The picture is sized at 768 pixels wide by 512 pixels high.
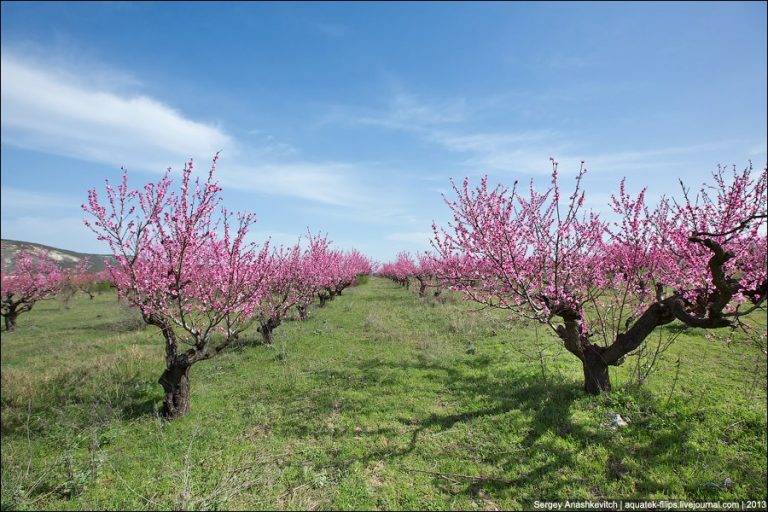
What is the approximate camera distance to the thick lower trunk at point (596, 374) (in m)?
7.72

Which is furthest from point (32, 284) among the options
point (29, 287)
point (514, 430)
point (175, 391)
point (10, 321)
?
point (514, 430)

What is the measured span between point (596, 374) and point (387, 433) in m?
4.88

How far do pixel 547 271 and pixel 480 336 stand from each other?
632 centimetres

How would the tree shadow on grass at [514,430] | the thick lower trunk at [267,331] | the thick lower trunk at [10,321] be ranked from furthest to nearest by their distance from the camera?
the thick lower trunk at [10,321], the thick lower trunk at [267,331], the tree shadow on grass at [514,430]

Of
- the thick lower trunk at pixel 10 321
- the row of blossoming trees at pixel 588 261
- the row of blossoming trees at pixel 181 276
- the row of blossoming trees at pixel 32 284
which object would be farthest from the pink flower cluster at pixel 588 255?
the thick lower trunk at pixel 10 321

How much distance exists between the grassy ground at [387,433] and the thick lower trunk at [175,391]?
0.35m

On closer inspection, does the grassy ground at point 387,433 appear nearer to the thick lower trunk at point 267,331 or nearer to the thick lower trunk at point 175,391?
the thick lower trunk at point 175,391

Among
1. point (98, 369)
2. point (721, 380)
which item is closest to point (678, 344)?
point (721, 380)

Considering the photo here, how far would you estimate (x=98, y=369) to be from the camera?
1098cm

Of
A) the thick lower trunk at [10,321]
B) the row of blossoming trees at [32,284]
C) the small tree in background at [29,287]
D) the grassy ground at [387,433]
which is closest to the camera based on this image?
the grassy ground at [387,433]

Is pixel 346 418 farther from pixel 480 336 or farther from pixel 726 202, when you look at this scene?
pixel 726 202

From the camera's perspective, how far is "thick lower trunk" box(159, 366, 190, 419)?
780cm

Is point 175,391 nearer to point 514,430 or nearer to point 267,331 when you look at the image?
point 267,331

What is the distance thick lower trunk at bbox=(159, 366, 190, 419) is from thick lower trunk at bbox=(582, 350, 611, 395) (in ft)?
30.2
